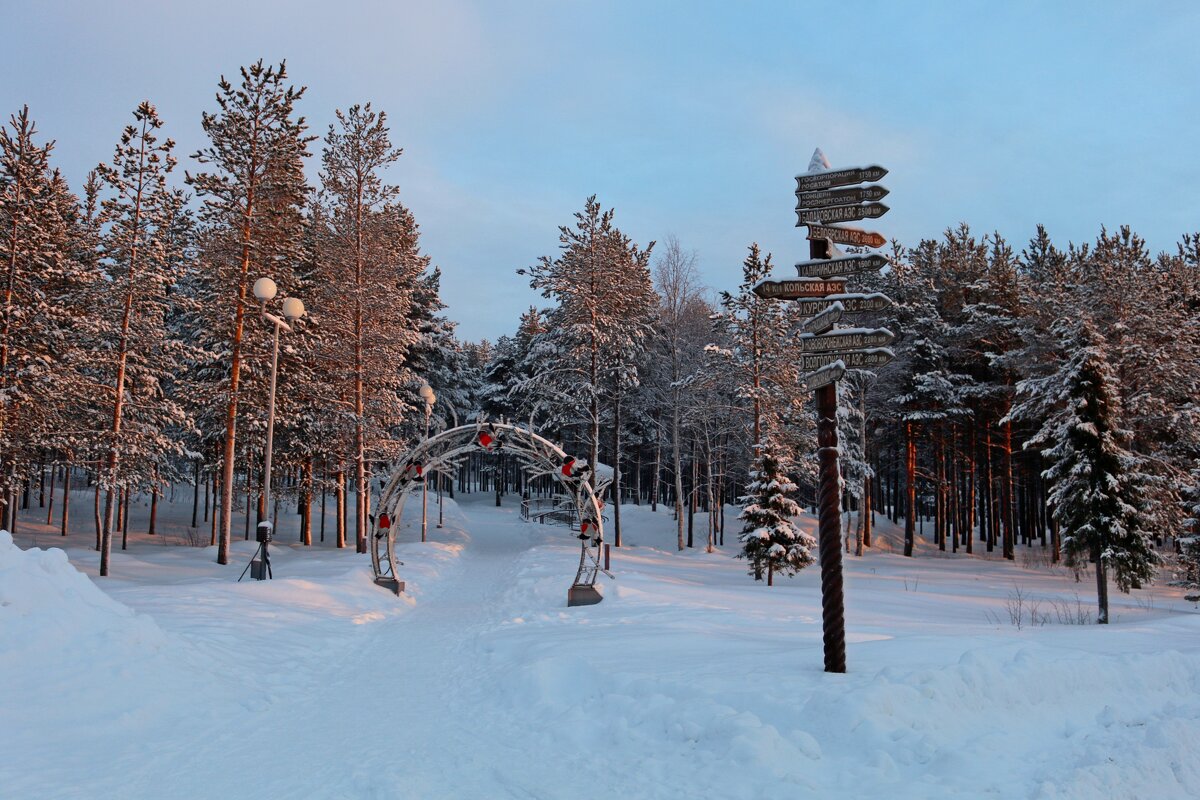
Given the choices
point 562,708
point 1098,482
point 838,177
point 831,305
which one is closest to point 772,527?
point 1098,482

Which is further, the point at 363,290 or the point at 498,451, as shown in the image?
the point at 363,290

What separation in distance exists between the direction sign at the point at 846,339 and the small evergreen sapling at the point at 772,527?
14.7 m

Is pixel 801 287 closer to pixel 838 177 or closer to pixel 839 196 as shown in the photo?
pixel 839 196

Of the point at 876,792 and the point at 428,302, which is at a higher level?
the point at 428,302

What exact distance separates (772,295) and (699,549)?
2746 cm

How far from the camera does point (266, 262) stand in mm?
24312

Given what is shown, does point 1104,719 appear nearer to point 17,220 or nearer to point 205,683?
point 205,683

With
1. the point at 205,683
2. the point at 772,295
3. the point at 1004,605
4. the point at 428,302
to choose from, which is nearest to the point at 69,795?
the point at 205,683

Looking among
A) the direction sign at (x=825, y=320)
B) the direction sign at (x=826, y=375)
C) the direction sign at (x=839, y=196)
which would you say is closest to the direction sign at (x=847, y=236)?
the direction sign at (x=839, y=196)

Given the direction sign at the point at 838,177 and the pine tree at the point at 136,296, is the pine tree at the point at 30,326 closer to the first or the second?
the pine tree at the point at 136,296

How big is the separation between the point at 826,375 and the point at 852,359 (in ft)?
1.09

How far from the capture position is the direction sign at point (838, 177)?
840 cm

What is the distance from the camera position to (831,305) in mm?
8312

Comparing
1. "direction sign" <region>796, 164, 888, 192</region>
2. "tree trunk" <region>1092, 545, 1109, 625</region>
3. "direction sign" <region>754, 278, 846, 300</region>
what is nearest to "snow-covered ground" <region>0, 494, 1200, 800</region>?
"direction sign" <region>754, 278, 846, 300</region>
